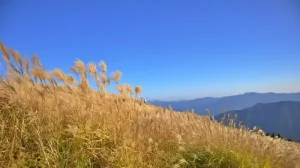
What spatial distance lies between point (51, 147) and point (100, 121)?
2.53ft

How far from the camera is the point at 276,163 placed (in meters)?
4.29

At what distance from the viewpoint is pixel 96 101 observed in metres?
4.44

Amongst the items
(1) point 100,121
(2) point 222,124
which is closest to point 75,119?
(1) point 100,121

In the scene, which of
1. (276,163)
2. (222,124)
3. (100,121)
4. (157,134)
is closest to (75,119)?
(100,121)

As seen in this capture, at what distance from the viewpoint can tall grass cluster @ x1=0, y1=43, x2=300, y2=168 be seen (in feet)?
12.0

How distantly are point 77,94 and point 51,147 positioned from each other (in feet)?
3.67

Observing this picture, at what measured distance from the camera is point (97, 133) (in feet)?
12.8

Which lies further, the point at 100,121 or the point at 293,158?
the point at 293,158

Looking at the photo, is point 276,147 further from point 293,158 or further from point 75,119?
point 75,119

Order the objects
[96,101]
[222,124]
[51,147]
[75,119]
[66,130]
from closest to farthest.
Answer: [51,147], [66,130], [75,119], [96,101], [222,124]

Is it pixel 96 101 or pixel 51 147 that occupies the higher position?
pixel 96 101

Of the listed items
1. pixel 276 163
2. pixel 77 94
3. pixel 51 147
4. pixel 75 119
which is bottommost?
pixel 276 163

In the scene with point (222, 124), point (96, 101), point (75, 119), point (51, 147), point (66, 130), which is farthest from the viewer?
point (222, 124)

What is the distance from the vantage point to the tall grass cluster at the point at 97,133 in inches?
144
